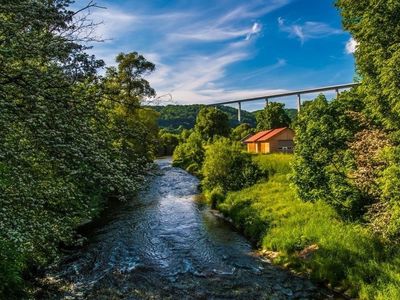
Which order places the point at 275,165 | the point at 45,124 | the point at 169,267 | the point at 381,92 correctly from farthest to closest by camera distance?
the point at 275,165
the point at 169,267
the point at 381,92
the point at 45,124

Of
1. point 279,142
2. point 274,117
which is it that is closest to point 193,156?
point 279,142

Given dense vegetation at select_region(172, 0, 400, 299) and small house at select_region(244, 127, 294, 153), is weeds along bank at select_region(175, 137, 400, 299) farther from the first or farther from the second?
small house at select_region(244, 127, 294, 153)

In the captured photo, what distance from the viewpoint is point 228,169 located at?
33969 mm

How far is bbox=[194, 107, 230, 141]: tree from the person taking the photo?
209 ft

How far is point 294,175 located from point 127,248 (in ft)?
33.6

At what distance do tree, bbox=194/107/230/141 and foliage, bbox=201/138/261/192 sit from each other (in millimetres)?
28588

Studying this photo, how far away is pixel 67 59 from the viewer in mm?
6582

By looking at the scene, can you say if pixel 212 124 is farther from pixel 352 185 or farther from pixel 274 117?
pixel 352 185

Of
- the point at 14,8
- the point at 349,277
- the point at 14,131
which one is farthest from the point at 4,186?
the point at 349,277

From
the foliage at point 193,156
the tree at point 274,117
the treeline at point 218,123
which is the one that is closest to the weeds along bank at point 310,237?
the treeline at point 218,123

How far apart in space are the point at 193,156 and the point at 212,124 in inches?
294

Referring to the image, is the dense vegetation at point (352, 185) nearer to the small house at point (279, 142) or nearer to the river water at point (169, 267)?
the river water at point (169, 267)

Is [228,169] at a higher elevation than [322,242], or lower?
higher

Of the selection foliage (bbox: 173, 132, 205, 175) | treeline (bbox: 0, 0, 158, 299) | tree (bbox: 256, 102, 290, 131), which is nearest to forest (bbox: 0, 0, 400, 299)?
treeline (bbox: 0, 0, 158, 299)
